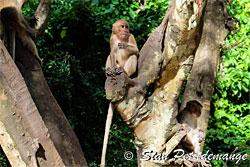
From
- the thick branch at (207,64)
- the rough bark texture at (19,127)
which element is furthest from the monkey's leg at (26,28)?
the thick branch at (207,64)

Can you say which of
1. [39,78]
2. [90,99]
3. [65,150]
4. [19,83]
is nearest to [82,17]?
[90,99]

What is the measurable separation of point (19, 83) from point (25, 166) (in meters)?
0.60

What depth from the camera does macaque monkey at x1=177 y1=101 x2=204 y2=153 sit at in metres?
2.89

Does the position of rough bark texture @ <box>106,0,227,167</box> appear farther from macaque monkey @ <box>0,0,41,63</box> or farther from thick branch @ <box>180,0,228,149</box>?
macaque monkey @ <box>0,0,41,63</box>

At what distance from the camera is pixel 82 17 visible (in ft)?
19.2

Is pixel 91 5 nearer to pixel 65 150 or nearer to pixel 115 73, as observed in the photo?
pixel 65 150

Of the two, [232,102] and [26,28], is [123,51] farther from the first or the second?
[232,102]

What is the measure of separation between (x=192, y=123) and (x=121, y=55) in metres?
0.80

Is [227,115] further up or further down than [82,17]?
further down

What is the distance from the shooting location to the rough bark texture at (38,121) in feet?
8.23

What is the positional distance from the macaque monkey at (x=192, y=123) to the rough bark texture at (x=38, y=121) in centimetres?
99

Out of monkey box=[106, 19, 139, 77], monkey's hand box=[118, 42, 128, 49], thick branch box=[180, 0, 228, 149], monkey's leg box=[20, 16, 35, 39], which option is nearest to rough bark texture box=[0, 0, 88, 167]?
monkey's leg box=[20, 16, 35, 39]

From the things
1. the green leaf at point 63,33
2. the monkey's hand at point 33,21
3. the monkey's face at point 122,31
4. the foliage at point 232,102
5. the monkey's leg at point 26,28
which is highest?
the green leaf at point 63,33

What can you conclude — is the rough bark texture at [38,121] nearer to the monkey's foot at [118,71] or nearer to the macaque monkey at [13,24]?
the macaque monkey at [13,24]
